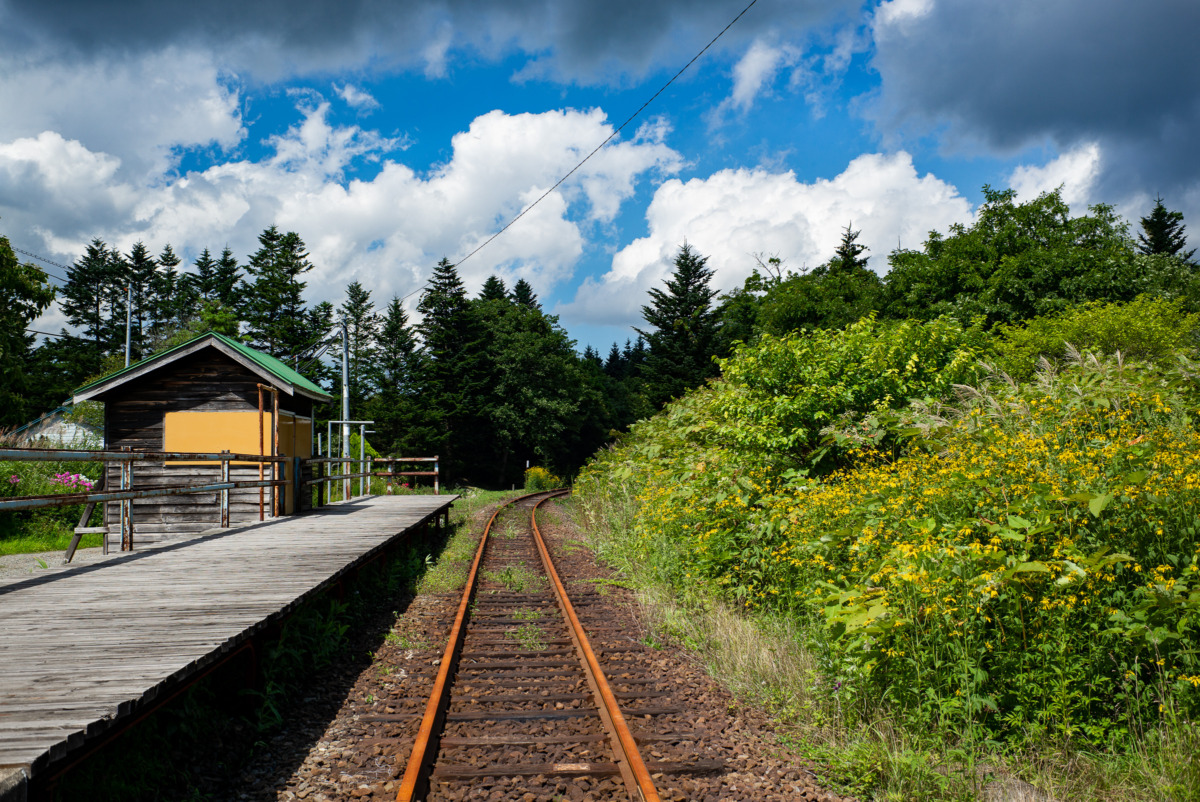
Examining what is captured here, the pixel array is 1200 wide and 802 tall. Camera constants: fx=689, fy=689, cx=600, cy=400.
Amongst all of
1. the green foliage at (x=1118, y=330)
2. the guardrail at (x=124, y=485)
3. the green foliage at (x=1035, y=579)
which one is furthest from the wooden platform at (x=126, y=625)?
the green foliage at (x=1118, y=330)

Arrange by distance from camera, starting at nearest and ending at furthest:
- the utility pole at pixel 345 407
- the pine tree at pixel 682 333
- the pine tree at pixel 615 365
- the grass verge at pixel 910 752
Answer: the grass verge at pixel 910 752
the utility pole at pixel 345 407
the pine tree at pixel 682 333
the pine tree at pixel 615 365

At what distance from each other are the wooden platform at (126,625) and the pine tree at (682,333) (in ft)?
95.9

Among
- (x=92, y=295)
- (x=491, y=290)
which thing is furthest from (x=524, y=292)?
(x=92, y=295)

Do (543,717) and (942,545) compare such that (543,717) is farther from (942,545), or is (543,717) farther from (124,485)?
(124,485)

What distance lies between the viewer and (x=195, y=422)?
12750 mm

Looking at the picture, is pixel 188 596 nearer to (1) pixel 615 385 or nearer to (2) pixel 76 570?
(2) pixel 76 570

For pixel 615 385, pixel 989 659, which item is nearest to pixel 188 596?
pixel 989 659

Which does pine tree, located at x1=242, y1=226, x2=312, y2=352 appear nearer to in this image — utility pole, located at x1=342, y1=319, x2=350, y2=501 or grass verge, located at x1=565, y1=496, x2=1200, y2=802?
utility pole, located at x1=342, y1=319, x2=350, y2=501

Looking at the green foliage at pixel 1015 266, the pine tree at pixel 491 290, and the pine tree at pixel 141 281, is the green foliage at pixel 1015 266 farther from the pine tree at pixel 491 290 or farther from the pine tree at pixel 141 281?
the pine tree at pixel 141 281

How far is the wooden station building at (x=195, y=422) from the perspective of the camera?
12.6 m

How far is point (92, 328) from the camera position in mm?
53469

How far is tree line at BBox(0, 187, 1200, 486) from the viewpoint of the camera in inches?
1268

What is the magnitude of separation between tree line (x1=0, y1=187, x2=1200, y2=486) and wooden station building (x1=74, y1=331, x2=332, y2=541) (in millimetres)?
13350

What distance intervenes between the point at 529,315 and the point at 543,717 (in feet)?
155
